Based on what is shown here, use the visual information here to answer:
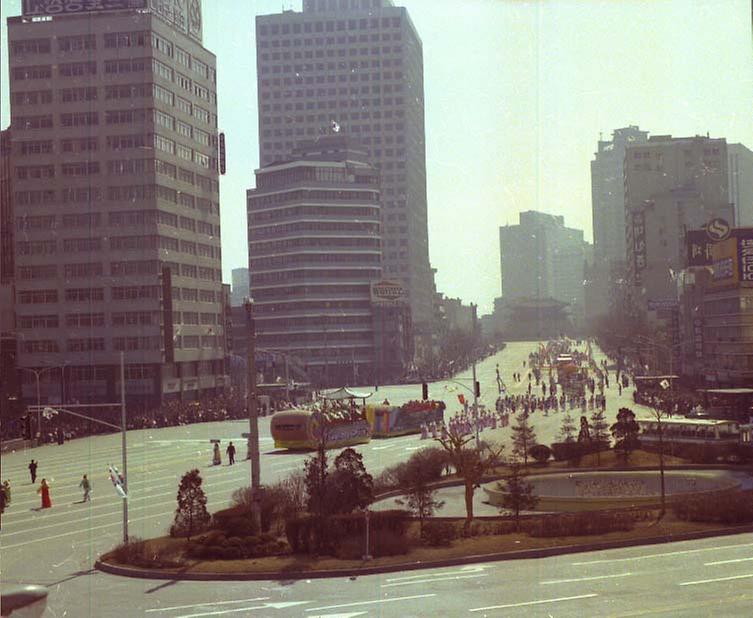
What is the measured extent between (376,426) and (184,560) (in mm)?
38600

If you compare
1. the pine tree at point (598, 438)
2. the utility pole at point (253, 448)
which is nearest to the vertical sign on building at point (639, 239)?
the pine tree at point (598, 438)

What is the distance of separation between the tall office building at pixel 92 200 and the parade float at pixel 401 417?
29825 mm

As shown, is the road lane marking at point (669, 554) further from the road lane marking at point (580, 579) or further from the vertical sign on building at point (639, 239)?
the vertical sign on building at point (639, 239)

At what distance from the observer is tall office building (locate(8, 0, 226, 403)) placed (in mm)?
92125

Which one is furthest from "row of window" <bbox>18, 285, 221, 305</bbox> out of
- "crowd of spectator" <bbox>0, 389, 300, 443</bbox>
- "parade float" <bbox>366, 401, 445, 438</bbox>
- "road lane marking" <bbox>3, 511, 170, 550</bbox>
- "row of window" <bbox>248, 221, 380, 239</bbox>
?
"row of window" <bbox>248, 221, 380, 239</bbox>

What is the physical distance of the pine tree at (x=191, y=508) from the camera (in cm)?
3456

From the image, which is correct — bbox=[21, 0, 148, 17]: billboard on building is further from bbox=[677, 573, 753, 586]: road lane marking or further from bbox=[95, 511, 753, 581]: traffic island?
bbox=[677, 573, 753, 586]: road lane marking

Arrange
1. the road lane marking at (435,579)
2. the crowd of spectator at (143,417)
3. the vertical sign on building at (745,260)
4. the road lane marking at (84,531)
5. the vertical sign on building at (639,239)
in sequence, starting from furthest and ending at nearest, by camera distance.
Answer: the vertical sign on building at (639,239) → the vertical sign on building at (745,260) → the crowd of spectator at (143,417) → the road lane marking at (84,531) → the road lane marking at (435,579)

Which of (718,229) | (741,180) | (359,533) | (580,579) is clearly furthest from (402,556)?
(741,180)

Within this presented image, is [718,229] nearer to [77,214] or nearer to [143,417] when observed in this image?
[143,417]

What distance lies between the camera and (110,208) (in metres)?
93.3

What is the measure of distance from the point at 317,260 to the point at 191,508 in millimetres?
127195

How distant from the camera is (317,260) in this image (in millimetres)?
160750

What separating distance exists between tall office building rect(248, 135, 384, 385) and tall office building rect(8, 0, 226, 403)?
64866 mm
